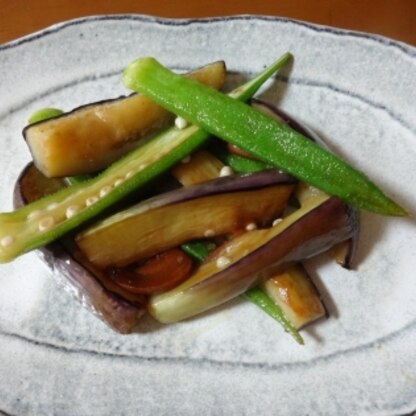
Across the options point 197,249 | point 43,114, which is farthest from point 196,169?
point 43,114

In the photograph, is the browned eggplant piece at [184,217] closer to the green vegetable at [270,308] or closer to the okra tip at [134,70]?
the green vegetable at [270,308]

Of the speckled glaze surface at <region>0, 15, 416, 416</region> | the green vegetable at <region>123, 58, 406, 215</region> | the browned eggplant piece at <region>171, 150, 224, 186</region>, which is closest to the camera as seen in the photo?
the speckled glaze surface at <region>0, 15, 416, 416</region>

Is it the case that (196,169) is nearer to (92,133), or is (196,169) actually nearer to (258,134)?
(258,134)

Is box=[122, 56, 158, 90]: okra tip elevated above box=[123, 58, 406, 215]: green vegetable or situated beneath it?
elevated above

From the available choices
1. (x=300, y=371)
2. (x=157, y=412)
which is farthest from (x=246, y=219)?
(x=157, y=412)

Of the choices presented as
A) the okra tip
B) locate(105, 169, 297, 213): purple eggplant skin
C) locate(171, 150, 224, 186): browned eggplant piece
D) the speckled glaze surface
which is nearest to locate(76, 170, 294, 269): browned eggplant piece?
locate(105, 169, 297, 213): purple eggplant skin

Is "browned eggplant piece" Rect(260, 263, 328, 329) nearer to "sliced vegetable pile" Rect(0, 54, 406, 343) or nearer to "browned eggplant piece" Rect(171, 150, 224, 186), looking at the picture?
"sliced vegetable pile" Rect(0, 54, 406, 343)

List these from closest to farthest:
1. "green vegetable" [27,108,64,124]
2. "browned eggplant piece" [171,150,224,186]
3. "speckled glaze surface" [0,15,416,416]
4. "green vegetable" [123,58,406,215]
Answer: "speckled glaze surface" [0,15,416,416] → "green vegetable" [123,58,406,215] → "browned eggplant piece" [171,150,224,186] → "green vegetable" [27,108,64,124]

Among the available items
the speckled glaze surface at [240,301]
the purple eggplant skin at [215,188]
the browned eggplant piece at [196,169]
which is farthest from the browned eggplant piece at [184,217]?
the speckled glaze surface at [240,301]

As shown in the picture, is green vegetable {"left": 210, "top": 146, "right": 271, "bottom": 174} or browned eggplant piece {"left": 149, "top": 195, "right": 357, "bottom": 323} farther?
green vegetable {"left": 210, "top": 146, "right": 271, "bottom": 174}
